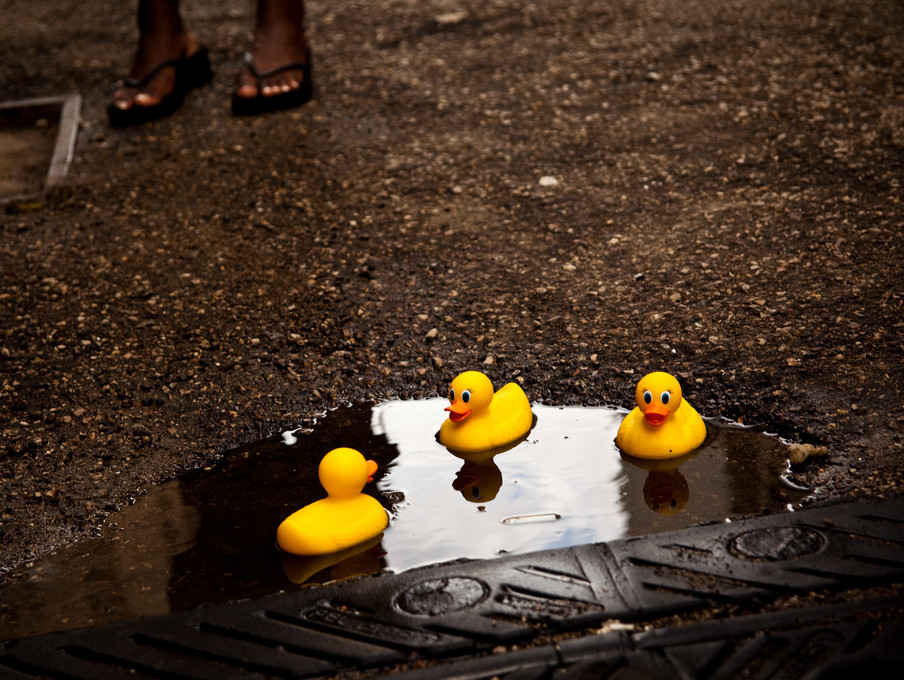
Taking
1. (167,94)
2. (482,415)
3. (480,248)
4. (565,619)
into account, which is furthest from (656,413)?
(167,94)

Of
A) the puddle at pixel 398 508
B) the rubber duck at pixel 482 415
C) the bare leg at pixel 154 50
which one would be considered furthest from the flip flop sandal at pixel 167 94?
the rubber duck at pixel 482 415

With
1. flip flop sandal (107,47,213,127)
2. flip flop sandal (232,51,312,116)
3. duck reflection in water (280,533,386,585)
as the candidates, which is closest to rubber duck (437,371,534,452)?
duck reflection in water (280,533,386,585)

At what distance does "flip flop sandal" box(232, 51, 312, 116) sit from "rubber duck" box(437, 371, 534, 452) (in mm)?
2802

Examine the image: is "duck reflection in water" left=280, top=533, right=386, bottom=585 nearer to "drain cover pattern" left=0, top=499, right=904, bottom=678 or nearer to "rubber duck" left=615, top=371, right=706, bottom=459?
"drain cover pattern" left=0, top=499, right=904, bottom=678

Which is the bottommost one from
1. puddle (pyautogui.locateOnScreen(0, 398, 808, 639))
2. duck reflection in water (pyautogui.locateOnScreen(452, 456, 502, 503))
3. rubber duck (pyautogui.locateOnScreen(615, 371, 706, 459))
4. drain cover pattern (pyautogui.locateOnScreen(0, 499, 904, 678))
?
duck reflection in water (pyautogui.locateOnScreen(452, 456, 502, 503))

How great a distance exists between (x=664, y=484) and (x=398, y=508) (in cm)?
73

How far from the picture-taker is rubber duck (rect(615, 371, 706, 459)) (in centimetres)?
248

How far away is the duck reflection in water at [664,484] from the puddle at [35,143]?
11.0 feet

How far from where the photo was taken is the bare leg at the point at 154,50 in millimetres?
4926

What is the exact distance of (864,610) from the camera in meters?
1.98

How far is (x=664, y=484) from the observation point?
250cm

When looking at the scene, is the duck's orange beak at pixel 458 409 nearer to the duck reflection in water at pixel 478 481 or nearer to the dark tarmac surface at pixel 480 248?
the duck reflection in water at pixel 478 481

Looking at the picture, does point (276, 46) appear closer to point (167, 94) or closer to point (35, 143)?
point (167, 94)

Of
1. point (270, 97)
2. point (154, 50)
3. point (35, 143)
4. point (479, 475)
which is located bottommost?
point (479, 475)
